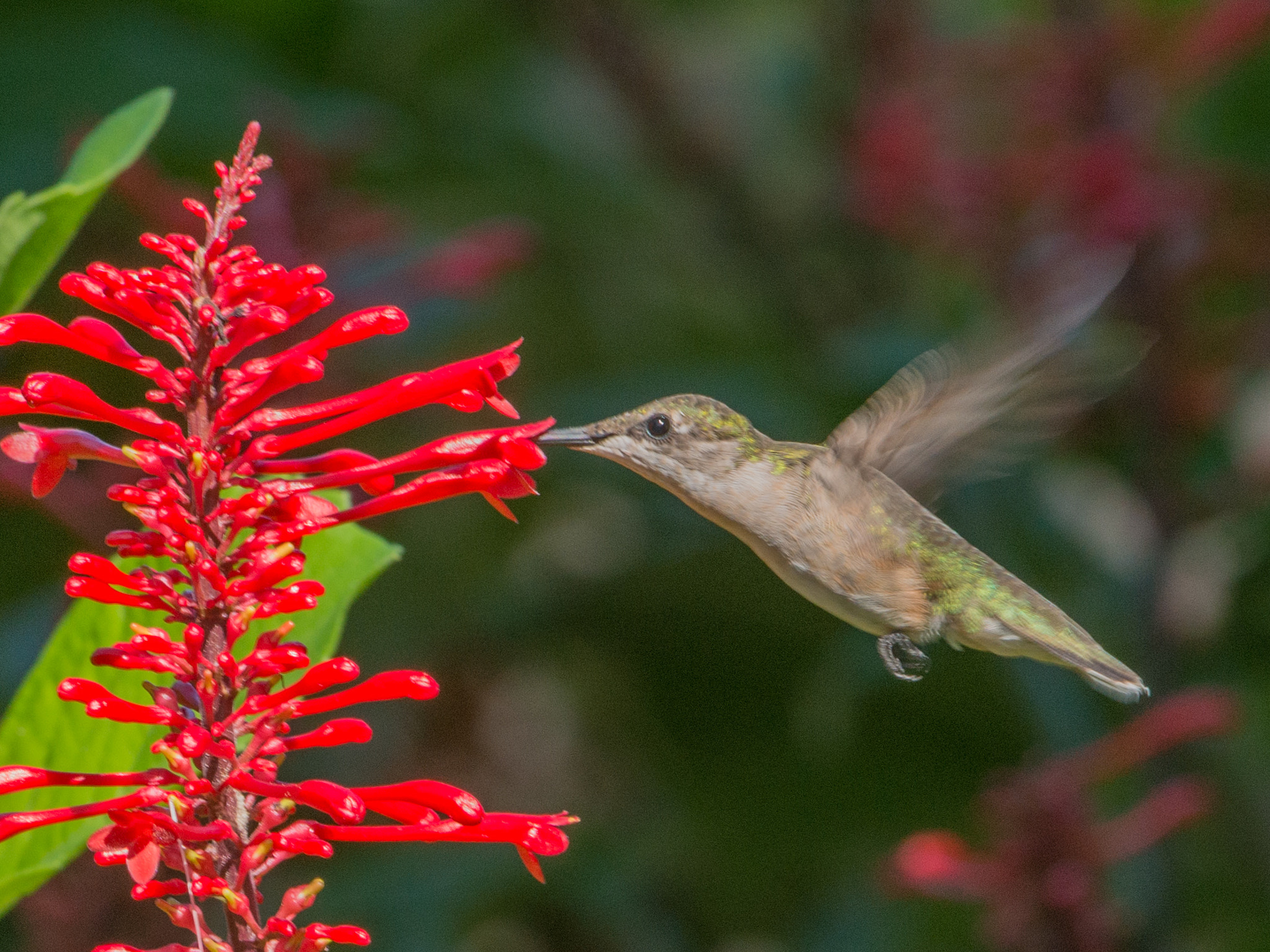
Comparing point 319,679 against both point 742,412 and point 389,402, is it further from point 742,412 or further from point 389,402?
point 742,412

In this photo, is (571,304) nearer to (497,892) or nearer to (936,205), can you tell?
(936,205)

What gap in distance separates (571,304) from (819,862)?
1556mm

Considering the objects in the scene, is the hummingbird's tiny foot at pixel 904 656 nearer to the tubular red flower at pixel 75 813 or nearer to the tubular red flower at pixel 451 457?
the tubular red flower at pixel 451 457

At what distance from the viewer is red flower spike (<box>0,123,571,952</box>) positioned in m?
1.05

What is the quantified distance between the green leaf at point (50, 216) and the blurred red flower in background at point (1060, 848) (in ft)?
4.48

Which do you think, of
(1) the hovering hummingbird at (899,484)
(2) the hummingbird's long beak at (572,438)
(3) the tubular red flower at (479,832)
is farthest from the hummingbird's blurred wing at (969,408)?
(3) the tubular red flower at (479,832)

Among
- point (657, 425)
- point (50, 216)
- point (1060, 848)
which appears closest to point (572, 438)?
point (657, 425)

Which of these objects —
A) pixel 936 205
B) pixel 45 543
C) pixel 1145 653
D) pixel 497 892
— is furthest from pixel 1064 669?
pixel 45 543

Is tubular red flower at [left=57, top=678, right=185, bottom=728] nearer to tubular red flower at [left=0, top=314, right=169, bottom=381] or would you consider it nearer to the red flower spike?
the red flower spike

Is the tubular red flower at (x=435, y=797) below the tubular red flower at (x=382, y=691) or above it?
below

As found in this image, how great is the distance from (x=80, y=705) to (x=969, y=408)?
1130 millimetres

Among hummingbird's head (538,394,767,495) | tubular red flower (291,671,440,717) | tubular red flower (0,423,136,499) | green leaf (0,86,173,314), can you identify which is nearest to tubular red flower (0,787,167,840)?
tubular red flower (291,671,440,717)

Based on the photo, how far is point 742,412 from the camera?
317 centimetres

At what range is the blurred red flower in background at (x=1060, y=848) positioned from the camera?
2023 mm
